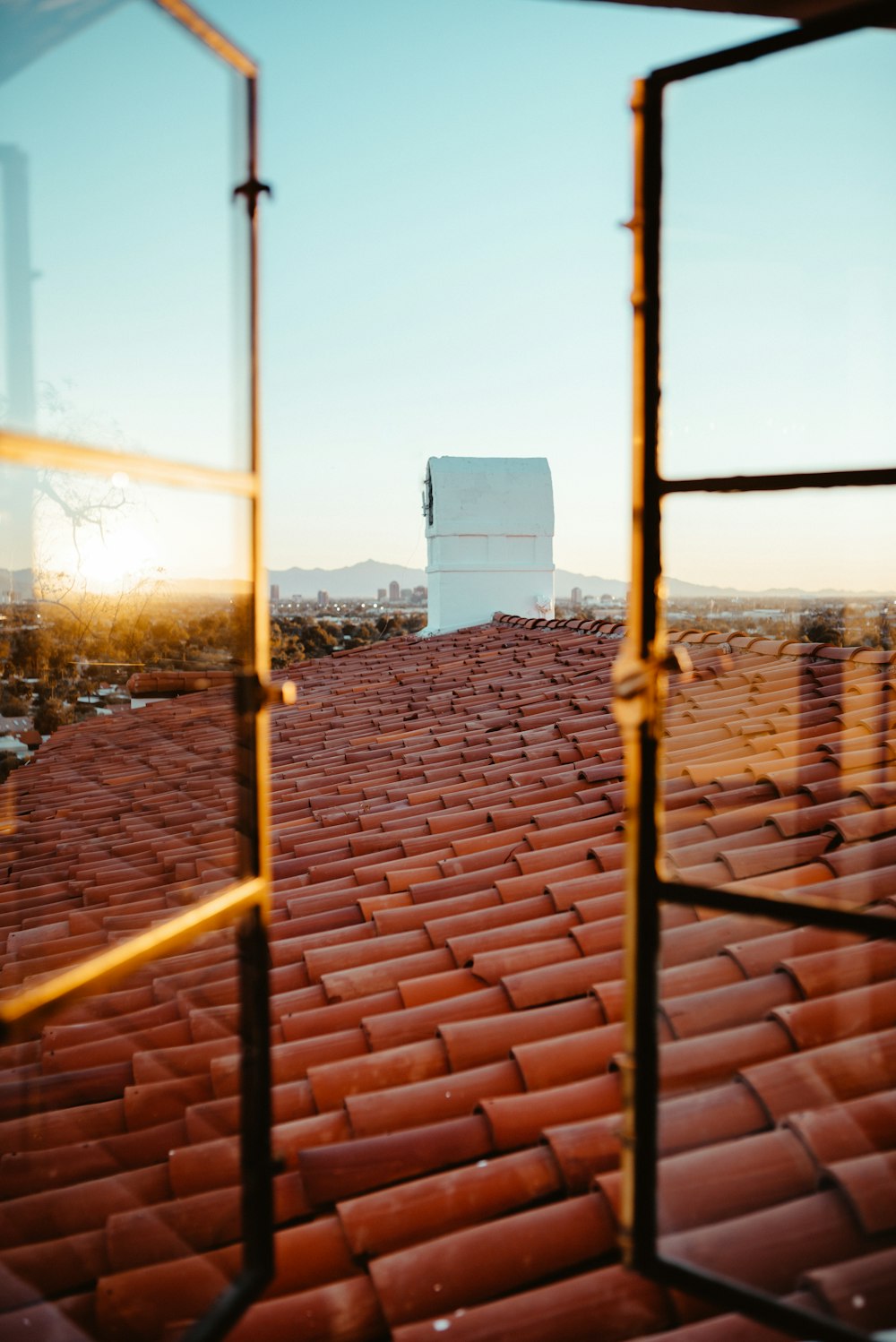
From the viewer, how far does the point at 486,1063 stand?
2229mm

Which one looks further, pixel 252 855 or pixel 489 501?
pixel 489 501

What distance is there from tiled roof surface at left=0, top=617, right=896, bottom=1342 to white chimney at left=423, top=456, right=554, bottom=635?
6675mm

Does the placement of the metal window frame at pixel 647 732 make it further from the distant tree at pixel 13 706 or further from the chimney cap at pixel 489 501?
the chimney cap at pixel 489 501

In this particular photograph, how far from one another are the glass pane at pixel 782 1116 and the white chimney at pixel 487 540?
891 centimetres

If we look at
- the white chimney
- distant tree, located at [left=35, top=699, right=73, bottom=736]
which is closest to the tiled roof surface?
distant tree, located at [left=35, top=699, right=73, bottom=736]

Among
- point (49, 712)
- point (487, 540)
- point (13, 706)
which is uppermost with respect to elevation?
point (487, 540)

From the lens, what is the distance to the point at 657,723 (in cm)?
148

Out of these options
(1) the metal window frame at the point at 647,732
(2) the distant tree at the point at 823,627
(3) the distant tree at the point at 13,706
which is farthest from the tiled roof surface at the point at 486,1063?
(3) the distant tree at the point at 13,706

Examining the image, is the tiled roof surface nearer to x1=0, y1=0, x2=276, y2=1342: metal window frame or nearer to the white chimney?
x1=0, y1=0, x2=276, y2=1342: metal window frame

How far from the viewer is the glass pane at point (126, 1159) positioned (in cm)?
175

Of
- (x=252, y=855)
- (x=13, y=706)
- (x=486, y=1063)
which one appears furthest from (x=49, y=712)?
(x=252, y=855)

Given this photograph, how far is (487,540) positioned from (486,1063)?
927 centimetres

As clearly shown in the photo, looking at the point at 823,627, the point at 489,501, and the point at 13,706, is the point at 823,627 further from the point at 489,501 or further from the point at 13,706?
the point at 489,501

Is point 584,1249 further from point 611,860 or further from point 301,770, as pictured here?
point 301,770
